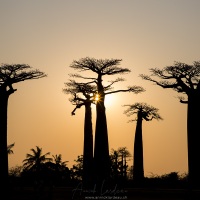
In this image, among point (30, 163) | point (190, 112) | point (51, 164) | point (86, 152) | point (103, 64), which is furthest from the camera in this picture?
point (30, 163)

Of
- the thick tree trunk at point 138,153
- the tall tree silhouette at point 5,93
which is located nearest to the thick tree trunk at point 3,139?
the tall tree silhouette at point 5,93

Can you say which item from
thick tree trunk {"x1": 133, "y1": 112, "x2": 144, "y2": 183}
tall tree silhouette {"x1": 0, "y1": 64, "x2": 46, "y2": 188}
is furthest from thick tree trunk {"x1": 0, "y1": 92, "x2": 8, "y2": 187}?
thick tree trunk {"x1": 133, "y1": 112, "x2": 144, "y2": 183}

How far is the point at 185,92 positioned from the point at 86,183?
8146 millimetres

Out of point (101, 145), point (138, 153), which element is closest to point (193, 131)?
point (101, 145)

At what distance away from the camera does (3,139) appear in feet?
91.2

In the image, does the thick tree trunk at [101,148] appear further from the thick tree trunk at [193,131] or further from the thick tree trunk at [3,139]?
the thick tree trunk at [3,139]

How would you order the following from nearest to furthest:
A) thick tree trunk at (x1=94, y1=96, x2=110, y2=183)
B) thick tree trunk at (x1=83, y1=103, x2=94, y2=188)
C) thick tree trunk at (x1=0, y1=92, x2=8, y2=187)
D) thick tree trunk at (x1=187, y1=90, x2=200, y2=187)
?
thick tree trunk at (x1=0, y1=92, x2=8, y2=187) < thick tree trunk at (x1=187, y1=90, x2=200, y2=187) < thick tree trunk at (x1=94, y1=96, x2=110, y2=183) < thick tree trunk at (x1=83, y1=103, x2=94, y2=188)

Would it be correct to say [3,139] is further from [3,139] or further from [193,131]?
[193,131]

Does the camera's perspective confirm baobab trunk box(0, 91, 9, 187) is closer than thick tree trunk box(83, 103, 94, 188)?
Yes

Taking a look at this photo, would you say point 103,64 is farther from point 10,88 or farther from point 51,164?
point 51,164

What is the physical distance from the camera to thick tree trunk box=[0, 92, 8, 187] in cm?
2695

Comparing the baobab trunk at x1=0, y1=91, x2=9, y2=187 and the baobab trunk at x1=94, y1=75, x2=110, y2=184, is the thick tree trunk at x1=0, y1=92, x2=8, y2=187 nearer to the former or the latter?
the baobab trunk at x1=0, y1=91, x2=9, y2=187

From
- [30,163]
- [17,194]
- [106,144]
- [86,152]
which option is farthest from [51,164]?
[17,194]

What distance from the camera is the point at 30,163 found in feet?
191
